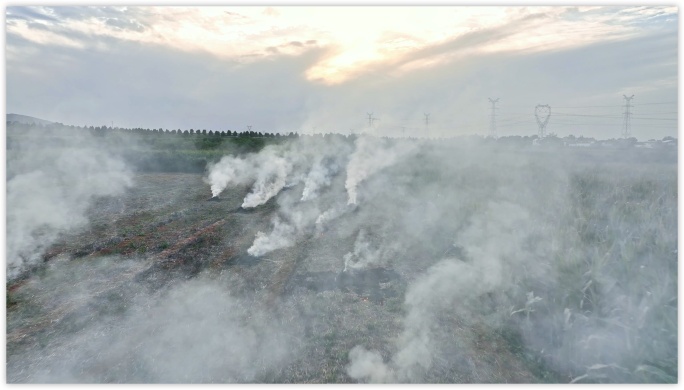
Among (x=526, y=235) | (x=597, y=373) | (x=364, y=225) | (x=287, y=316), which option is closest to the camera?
(x=597, y=373)

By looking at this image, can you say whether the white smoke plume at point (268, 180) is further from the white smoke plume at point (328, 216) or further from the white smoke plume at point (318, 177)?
the white smoke plume at point (328, 216)

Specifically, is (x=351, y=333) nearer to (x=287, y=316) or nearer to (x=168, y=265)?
(x=287, y=316)

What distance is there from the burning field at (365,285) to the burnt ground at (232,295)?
42mm

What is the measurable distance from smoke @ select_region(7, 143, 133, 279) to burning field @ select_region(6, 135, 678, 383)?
0.13m

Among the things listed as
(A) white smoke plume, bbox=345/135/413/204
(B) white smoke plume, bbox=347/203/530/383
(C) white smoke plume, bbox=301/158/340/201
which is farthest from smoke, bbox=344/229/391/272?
(A) white smoke plume, bbox=345/135/413/204

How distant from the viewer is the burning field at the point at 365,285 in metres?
6.22

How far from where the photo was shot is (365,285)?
9.22 m

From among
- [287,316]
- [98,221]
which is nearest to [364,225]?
[287,316]

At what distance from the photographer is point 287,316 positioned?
303 inches

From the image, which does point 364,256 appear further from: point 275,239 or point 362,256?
point 275,239

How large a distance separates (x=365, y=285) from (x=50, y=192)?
16.0m

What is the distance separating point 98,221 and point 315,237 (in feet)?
29.2

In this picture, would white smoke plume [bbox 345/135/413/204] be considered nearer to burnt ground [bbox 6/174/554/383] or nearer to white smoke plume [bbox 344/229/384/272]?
white smoke plume [bbox 344/229/384/272]

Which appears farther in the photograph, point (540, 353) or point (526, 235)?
point (526, 235)
